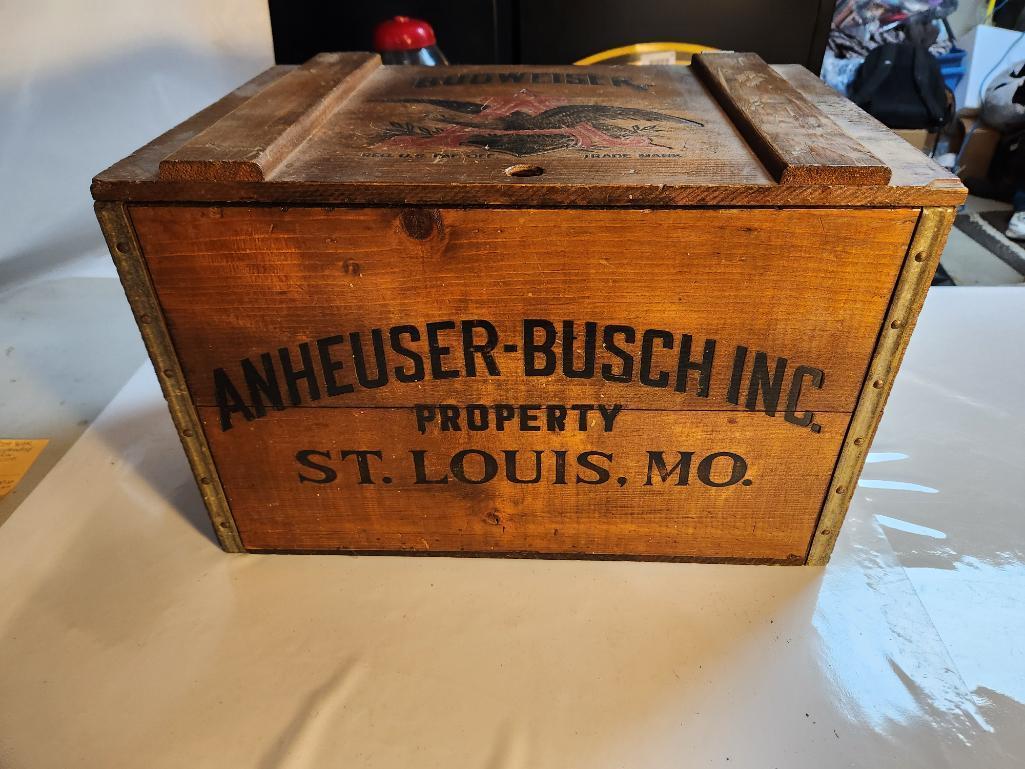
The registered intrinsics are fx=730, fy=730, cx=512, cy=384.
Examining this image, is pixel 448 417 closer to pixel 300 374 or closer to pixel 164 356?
pixel 300 374

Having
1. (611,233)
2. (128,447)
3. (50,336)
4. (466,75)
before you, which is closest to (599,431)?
(611,233)

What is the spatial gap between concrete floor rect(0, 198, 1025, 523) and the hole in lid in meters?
0.91

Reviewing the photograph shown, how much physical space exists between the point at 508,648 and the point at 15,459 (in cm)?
88

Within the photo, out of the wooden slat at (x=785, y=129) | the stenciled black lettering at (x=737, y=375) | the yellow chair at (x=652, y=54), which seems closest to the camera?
the wooden slat at (x=785, y=129)

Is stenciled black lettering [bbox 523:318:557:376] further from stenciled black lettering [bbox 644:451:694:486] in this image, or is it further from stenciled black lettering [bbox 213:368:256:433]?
stenciled black lettering [bbox 213:368:256:433]

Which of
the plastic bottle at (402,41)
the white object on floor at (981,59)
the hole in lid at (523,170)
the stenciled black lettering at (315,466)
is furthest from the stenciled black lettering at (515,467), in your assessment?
the white object on floor at (981,59)

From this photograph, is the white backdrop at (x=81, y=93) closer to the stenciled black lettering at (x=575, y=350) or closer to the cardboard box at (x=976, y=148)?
the stenciled black lettering at (x=575, y=350)

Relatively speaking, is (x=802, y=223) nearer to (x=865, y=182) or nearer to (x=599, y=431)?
(x=865, y=182)

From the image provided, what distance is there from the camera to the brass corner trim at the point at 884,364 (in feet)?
2.34

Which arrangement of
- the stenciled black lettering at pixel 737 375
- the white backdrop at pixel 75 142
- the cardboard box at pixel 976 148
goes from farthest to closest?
the cardboard box at pixel 976 148 → the white backdrop at pixel 75 142 → the stenciled black lettering at pixel 737 375

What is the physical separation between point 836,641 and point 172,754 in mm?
741

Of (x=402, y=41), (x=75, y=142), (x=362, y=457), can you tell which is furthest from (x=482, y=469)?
(x=75, y=142)

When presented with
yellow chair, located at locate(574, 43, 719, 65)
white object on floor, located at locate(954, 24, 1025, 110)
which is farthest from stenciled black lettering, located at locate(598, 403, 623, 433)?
white object on floor, located at locate(954, 24, 1025, 110)

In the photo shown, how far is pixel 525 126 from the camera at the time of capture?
90 centimetres
